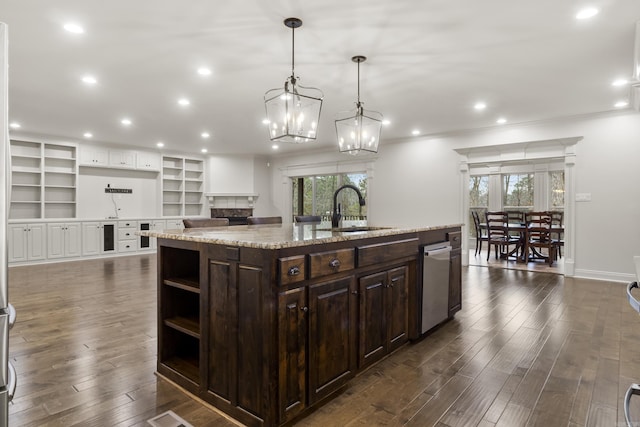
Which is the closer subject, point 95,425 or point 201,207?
point 95,425

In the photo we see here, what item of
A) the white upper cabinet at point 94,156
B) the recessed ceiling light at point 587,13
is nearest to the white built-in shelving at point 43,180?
the white upper cabinet at point 94,156

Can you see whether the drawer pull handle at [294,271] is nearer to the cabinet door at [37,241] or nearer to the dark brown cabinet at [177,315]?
the dark brown cabinet at [177,315]

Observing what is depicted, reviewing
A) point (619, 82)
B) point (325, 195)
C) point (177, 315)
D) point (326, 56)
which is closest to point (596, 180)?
point (619, 82)

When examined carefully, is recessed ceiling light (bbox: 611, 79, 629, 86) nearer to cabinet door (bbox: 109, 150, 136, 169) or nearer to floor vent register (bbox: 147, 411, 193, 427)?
floor vent register (bbox: 147, 411, 193, 427)

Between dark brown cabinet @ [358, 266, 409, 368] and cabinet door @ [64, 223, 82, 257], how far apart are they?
724 cm

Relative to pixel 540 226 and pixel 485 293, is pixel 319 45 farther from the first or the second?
pixel 540 226

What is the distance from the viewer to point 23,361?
98.4 inches

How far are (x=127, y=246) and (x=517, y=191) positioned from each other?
372 inches

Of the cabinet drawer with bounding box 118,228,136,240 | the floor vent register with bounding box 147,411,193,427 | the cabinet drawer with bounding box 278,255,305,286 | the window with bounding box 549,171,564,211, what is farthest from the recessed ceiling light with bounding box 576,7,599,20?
the cabinet drawer with bounding box 118,228,136,240

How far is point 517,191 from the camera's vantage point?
898cm

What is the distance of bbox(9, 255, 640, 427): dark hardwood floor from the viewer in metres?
1.88

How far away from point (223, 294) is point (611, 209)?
601 cm

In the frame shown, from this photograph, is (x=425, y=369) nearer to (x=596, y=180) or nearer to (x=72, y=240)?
(x=596, y=180)

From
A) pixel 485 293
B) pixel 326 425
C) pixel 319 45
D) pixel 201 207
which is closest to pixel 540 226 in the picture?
pixel 485 293
